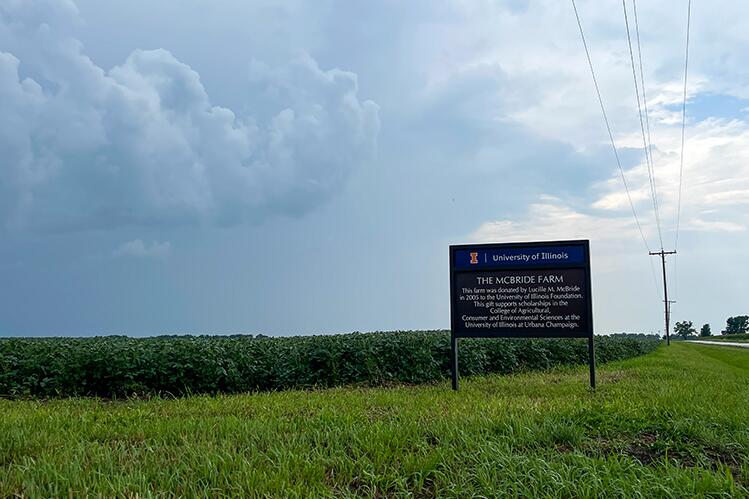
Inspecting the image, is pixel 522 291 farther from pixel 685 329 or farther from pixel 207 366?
pixel 685 329

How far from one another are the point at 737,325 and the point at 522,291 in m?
153

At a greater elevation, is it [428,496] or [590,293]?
[590,293]

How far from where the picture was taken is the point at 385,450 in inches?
197

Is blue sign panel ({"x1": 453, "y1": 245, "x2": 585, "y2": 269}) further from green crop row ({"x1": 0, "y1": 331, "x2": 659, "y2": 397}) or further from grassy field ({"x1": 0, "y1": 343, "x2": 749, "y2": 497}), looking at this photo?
grassy field ({"x1": 0, "y1": 343, "x2": 749, "y2": 497})

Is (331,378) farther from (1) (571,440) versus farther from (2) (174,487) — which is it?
(2) (174,487)

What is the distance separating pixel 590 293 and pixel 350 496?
7.44 meters

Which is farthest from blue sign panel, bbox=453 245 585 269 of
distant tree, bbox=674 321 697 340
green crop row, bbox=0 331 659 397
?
distant tree, bbox=674 321 697 340

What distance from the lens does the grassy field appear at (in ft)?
14.0

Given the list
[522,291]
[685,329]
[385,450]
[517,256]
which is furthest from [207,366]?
[685,329]

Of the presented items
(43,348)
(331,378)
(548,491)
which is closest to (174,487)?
(548,491)

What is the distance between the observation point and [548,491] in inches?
164

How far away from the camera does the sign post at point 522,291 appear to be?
10.5 m

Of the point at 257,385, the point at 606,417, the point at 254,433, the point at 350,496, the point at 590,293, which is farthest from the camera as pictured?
the point at 257,385

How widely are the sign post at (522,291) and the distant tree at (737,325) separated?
484 feet
